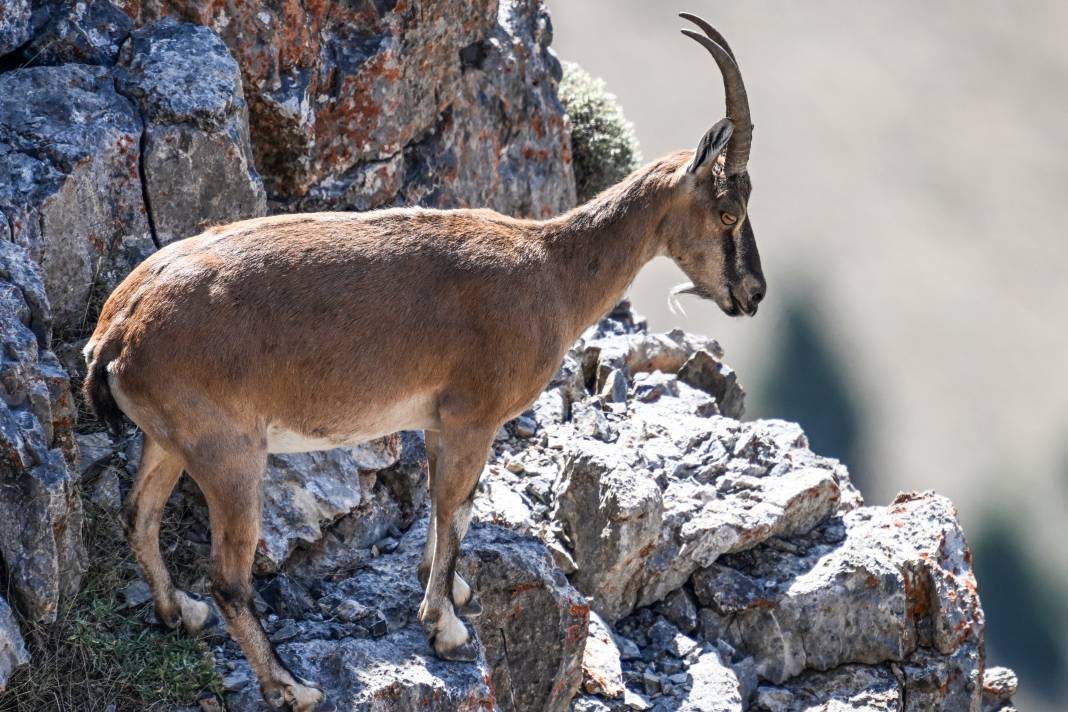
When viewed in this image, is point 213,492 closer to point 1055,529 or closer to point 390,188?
point 390,188

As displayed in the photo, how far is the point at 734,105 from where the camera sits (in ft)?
26.5

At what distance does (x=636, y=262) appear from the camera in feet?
27.6

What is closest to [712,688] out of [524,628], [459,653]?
[524,628]

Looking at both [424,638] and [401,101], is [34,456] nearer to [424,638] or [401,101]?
[424,638]

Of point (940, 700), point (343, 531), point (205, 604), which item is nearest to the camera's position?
point (205, 604)

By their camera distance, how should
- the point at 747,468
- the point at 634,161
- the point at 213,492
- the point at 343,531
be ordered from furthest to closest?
the point at 634,161, the point at 747,468, the point at 343,531, the point at 213,492

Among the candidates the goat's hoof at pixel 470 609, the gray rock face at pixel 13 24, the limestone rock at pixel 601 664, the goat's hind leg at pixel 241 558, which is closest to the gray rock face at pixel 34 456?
the goat's hind leg at pixel 241 558

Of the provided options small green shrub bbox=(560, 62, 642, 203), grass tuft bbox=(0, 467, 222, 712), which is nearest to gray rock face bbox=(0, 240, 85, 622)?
grass tuft bbox=(0, 467, 222, 712)

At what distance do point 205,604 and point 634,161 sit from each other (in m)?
8.61

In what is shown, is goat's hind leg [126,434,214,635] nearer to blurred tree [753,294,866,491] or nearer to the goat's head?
the goat's head

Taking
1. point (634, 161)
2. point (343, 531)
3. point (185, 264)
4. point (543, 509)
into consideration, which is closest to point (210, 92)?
point (185, 264)

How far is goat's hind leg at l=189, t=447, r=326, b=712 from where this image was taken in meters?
6.55

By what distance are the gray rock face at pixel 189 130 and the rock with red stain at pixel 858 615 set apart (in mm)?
4589

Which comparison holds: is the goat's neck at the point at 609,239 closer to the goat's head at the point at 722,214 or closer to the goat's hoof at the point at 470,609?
the goat's head at the point at 722,214
